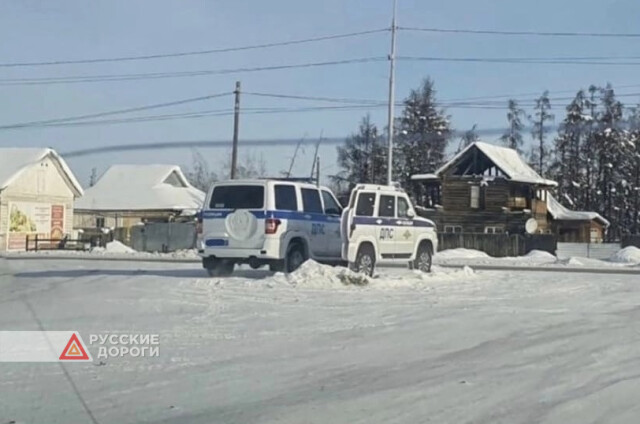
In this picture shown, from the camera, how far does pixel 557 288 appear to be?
19297 mm

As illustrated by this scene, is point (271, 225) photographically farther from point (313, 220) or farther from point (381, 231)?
point (381, 231)

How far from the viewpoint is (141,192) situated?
2822 inches

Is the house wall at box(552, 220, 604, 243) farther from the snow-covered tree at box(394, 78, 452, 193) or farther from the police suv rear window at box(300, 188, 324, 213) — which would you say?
the police suv rear window at box(300, 188, 324, 213)

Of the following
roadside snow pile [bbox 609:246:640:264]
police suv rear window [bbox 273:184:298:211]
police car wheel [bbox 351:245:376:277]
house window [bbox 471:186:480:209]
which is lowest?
roadside snow pile [bbox 609:246:640:264]

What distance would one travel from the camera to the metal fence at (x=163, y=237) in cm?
5247

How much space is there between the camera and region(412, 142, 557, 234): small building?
6650 cm

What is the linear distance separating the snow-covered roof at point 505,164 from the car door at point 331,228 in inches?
1792

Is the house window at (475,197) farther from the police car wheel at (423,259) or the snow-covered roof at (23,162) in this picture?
the police car wheel at (423,259)

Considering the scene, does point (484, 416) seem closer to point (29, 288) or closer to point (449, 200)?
point (29, 288)

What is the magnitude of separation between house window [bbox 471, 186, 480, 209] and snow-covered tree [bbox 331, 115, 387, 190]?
1041 cm

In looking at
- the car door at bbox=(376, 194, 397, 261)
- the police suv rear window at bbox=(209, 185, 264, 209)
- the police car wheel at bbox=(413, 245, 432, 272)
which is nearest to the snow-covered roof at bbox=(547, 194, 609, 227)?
the police car wheel at bbox=(413, 245, 432, 272)

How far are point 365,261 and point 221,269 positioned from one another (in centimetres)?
331

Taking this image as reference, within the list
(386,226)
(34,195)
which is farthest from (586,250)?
(386,226)

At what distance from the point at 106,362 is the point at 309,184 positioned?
12.0 m
